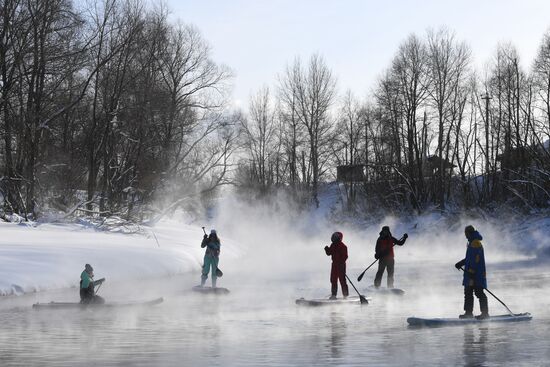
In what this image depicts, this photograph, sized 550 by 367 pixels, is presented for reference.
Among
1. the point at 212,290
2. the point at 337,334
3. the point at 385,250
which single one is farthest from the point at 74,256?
the point at 337,334

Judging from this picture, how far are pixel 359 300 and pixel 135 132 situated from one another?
91.6 ft

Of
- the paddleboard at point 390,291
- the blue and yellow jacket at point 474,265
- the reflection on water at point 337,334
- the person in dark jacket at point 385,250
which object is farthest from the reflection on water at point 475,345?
the person in dark jacket at point 385,250

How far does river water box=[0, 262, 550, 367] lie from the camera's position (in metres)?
10.2

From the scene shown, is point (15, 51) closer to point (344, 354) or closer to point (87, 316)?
point (87, 316)

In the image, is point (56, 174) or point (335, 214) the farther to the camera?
point (335, 214)

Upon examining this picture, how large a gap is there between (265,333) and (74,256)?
12971 mm

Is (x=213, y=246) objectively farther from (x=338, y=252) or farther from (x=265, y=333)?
(x=265, y=333)

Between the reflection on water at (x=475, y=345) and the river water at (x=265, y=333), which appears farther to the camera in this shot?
the river water at (x=265, y=333)

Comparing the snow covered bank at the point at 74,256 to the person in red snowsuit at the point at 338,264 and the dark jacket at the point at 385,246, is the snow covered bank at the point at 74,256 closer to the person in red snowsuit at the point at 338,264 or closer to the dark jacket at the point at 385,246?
the person in red snowsuit at the point at 338,264

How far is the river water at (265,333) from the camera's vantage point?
1023cm

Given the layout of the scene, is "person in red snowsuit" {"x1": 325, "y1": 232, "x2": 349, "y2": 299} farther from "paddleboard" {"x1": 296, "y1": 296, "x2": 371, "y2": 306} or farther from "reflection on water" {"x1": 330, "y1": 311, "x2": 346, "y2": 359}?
"reflection on water" {"x1": 330, "y1": 311, "x2": 346, "y2": 359}

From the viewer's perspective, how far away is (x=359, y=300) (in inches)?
708

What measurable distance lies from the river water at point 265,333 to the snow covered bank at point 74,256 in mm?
939

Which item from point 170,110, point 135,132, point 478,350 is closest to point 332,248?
point 478,350
